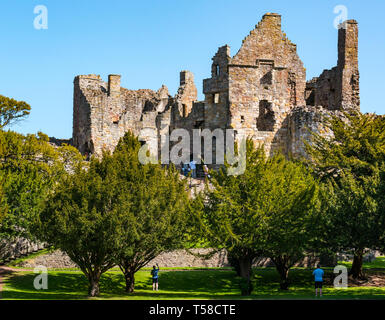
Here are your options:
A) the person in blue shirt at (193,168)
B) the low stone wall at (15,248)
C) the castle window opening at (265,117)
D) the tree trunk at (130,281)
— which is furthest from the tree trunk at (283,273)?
the castle window opening at (265,117)

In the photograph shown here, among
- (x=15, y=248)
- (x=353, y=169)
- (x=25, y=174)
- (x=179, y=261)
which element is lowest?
(x=179, y=261)

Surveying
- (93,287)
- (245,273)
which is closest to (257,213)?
(245,273)

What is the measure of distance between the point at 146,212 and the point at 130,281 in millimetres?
4073

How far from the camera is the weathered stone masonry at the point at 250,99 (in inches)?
2331

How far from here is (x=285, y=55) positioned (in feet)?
208

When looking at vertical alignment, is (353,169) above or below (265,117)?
below

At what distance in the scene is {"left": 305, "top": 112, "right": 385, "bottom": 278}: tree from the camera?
3794cm

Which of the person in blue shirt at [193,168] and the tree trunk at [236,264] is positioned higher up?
the person in blue shirt at [193,168]

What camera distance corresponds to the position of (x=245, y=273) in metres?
37.2

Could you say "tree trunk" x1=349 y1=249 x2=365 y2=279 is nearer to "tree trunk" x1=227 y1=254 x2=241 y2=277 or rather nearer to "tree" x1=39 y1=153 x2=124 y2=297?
"tree trunk" x1=227 y1=254 x2=241 y2=277

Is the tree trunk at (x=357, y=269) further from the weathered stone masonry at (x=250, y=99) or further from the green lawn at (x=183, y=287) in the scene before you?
the weathered stone masonry at (x=250, y=99)

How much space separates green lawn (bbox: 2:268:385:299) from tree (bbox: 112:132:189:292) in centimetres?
180

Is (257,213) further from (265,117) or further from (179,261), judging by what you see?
(265,117)

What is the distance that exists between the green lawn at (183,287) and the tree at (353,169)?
2682 mm
